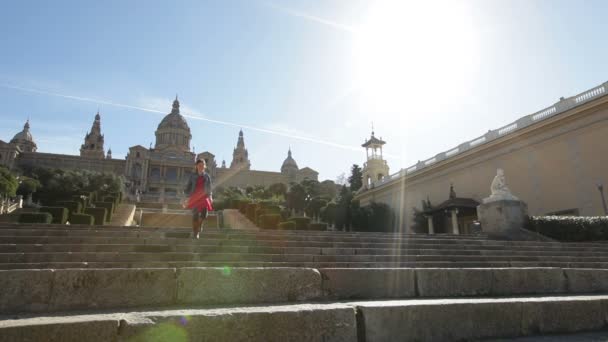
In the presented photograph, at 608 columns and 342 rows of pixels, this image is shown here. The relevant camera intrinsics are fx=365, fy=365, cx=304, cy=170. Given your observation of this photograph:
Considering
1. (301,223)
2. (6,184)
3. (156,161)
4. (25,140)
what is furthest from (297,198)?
(25,140)

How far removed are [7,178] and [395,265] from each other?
48581 millimetres

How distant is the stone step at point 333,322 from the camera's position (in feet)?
9.53

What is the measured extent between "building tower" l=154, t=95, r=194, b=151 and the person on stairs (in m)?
96.2

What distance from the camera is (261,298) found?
13.9 feet

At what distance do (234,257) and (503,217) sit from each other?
9.57 m

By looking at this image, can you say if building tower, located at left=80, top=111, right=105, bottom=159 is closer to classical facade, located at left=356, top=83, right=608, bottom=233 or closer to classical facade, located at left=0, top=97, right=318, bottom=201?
classical facade, located at left=0, top=97, right=318, bottom=201

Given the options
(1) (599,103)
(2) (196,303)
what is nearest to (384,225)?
(1) (599,103)

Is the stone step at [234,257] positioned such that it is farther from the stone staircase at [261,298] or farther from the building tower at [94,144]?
the building tower at [94,144]

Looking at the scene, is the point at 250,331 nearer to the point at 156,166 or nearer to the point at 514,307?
the point at 514,307

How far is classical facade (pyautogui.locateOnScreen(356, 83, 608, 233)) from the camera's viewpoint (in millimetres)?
18656

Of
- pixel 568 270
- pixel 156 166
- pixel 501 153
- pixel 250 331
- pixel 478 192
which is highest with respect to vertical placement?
pixel 156 166

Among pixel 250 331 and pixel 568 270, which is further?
pixel 568 270

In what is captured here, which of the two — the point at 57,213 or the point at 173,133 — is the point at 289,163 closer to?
the point at 173,133

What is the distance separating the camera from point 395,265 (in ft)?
20.6
